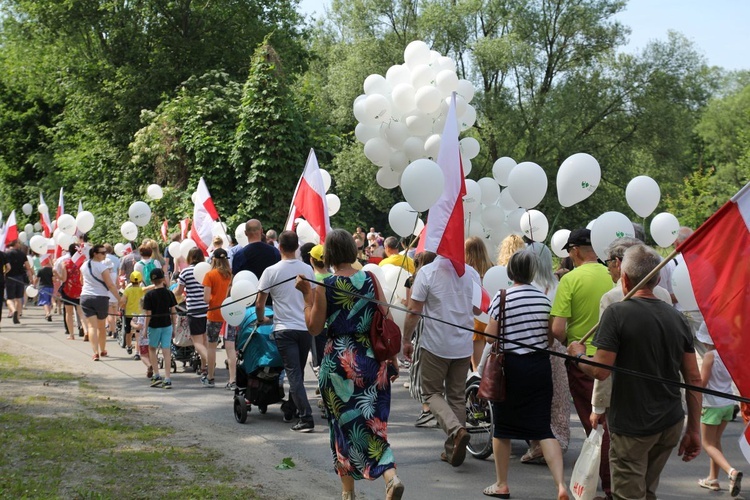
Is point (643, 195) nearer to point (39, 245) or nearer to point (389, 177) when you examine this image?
point (389, 177)

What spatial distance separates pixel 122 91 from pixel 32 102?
11638mm

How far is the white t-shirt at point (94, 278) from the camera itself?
14281 mm

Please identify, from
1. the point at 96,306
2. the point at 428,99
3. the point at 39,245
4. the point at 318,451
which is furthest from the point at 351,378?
the point at 39,245

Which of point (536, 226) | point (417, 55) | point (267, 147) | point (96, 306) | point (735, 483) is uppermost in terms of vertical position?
point (267, 147)

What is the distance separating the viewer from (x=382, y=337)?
239 inches

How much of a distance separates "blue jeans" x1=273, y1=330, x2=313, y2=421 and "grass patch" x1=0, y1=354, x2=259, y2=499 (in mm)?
1320

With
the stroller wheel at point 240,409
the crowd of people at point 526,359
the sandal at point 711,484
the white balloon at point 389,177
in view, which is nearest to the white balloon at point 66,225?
the white balloon at point 389,177

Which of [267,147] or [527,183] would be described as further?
[267,147]

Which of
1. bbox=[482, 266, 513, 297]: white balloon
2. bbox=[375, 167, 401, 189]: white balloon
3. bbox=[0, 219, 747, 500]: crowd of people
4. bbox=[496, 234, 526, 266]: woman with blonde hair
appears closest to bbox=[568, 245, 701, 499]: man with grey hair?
bbox=[0, 219, 747, 500]: crowd of people

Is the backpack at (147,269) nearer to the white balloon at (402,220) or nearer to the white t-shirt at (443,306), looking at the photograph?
the white balloon at (402,220)

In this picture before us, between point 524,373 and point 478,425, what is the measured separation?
1986 mm

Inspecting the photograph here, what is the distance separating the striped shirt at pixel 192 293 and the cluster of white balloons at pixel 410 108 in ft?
11.2

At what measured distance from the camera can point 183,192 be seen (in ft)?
78.2

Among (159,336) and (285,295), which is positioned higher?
(285,295)
